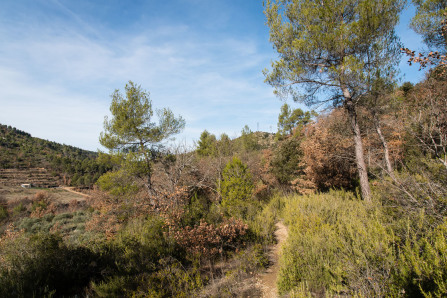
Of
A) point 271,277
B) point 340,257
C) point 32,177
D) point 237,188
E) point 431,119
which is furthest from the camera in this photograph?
point 32,177

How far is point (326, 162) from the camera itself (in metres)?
9.96

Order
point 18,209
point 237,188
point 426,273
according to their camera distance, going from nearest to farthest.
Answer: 1. point 426,273
2. point 237,188
3. point 18,209

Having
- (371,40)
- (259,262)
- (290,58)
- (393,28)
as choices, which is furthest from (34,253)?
(393,28)

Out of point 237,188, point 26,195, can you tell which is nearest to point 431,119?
point 237,188

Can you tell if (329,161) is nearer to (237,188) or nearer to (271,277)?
(237,188)

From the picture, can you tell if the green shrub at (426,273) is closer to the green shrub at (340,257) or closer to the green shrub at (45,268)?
the green shrub at (340,257)

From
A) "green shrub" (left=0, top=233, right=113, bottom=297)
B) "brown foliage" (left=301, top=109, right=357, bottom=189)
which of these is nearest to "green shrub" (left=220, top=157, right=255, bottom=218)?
"brown foliage" (left=301, top=109, right=357, bottom=189)

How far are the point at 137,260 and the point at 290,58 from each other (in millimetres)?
8203

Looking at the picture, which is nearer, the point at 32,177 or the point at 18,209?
the point at 18,209

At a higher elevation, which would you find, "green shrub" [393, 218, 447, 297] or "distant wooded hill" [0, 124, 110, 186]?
"distant wooded hill" [0, 124, 110, 186]

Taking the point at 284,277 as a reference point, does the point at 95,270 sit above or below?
below

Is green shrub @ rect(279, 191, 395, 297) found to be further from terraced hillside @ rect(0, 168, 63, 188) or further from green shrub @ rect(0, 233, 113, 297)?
terraced hillside @ rect(0, 168, 63, 188)

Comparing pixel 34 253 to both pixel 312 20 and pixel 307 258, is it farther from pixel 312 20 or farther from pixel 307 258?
pixel 312 20

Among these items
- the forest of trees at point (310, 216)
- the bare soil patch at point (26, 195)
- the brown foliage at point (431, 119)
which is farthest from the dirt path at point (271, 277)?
the bare soil patch at point (26, 195)
